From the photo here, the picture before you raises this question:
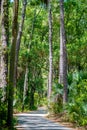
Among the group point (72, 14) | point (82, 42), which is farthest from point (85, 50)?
point (72, 14)

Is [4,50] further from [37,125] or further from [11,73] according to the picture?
[37,125]

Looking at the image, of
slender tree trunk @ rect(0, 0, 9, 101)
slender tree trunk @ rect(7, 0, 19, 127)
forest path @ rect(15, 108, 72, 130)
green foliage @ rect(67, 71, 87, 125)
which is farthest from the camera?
green foliage @ rect(67, 71, 87, 125)

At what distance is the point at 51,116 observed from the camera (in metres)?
28.7

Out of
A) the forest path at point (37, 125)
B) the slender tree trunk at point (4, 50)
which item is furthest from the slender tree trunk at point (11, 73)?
the forest path at point (37, 125)

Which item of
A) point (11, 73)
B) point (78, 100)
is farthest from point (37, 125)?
point (11, 73)

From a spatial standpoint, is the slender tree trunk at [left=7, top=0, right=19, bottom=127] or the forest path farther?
the forest path

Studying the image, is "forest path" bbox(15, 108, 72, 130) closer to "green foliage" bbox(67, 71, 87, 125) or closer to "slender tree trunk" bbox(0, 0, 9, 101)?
"green foliage" bbox(67, 71, 87, 125)

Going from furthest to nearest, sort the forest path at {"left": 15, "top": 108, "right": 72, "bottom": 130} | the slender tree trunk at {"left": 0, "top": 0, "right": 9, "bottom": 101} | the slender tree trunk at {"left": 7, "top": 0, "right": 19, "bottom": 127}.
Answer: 1. the forest path at {"left": 15, "top": 108, "right": 72, "bottom": 130}
2. the slender tree trunk at {"left": 0, "top": 0, "right": 9, "bottom": 101}
3. the slender tree trunk at {"left": 7, "top": 0, "right": 19, "bottom": 127}

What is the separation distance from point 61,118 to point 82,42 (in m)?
22.8

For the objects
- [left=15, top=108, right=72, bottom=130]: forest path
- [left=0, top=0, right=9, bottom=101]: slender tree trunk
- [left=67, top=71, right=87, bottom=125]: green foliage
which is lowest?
[left=15, top=108, right=72, bottom=130]: forest path

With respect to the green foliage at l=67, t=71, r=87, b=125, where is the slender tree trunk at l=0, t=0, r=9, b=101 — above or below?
above

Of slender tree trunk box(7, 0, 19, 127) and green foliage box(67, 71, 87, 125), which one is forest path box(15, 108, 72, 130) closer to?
A: green foliage box(67, 71, 87, 125)

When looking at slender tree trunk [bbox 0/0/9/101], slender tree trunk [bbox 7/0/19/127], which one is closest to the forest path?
slender tree trunk [bbox 0/0/9/101]

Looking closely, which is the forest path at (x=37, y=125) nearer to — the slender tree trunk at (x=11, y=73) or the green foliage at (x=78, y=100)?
the green foliage at (x=78, y=100)
